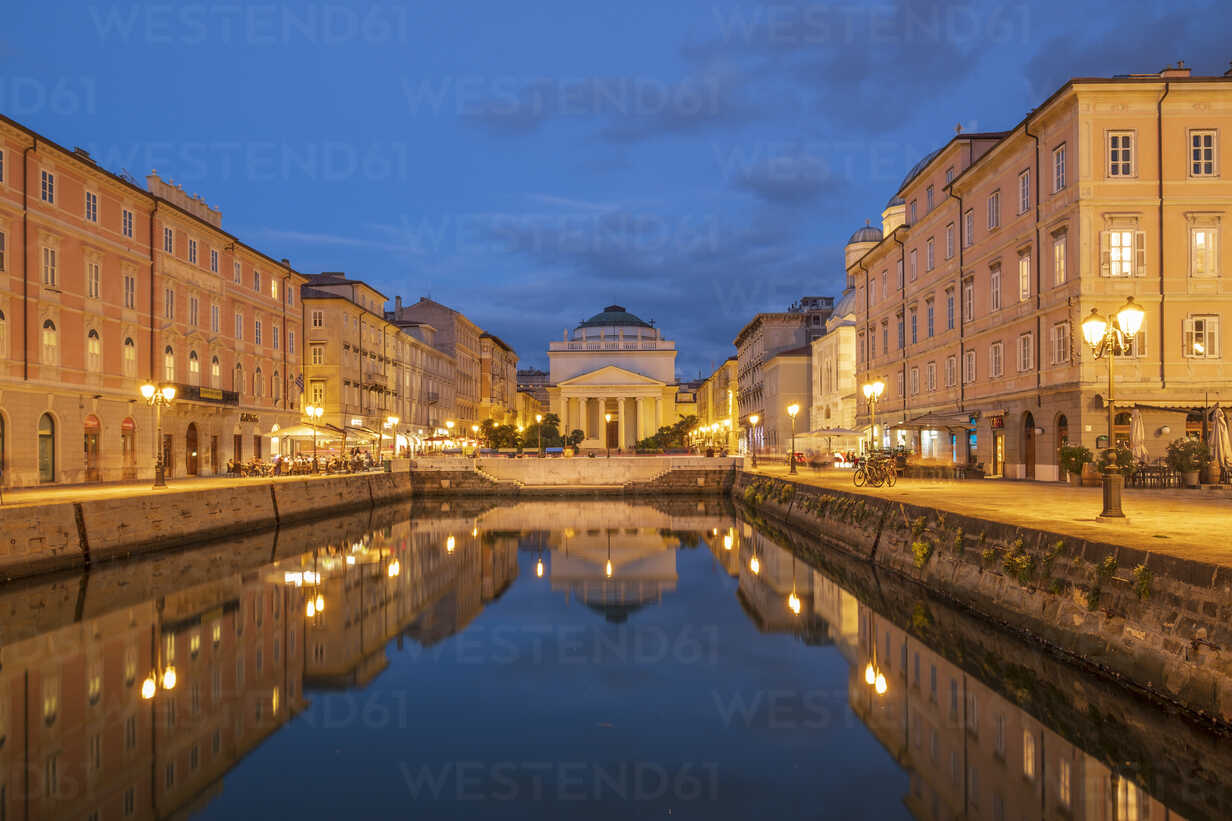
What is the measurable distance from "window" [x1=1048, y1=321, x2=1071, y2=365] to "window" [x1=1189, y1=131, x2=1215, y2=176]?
640 centimetres

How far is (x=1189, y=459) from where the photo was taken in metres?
24.1

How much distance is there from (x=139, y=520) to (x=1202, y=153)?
35.4m

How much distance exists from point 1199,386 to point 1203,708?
22595 millimetres

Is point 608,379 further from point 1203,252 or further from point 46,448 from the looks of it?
point 1203,252

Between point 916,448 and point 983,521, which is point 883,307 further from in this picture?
point 983,521

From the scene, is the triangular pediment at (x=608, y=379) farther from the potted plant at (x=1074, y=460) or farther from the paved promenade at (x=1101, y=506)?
the potted plant at (x=1074, y=460)

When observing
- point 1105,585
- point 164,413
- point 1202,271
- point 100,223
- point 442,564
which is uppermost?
point 100,223

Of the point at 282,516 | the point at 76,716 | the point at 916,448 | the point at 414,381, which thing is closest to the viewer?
the point at 76,716

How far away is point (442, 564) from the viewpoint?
971 inches

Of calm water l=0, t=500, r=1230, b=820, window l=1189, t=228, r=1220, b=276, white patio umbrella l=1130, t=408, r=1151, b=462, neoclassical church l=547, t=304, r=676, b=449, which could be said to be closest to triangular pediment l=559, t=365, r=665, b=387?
neoclassical church l=547, t=304, r=676, b=449

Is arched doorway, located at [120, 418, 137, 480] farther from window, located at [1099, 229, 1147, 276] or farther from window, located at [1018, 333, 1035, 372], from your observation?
window, located at [1099, 229, 1147, 276]

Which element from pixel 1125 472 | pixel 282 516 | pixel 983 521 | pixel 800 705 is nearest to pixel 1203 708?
pixel 800 705

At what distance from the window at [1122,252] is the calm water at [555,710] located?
15767 millimetres

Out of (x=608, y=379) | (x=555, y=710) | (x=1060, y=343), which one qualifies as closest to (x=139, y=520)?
(x=555, y=710)
